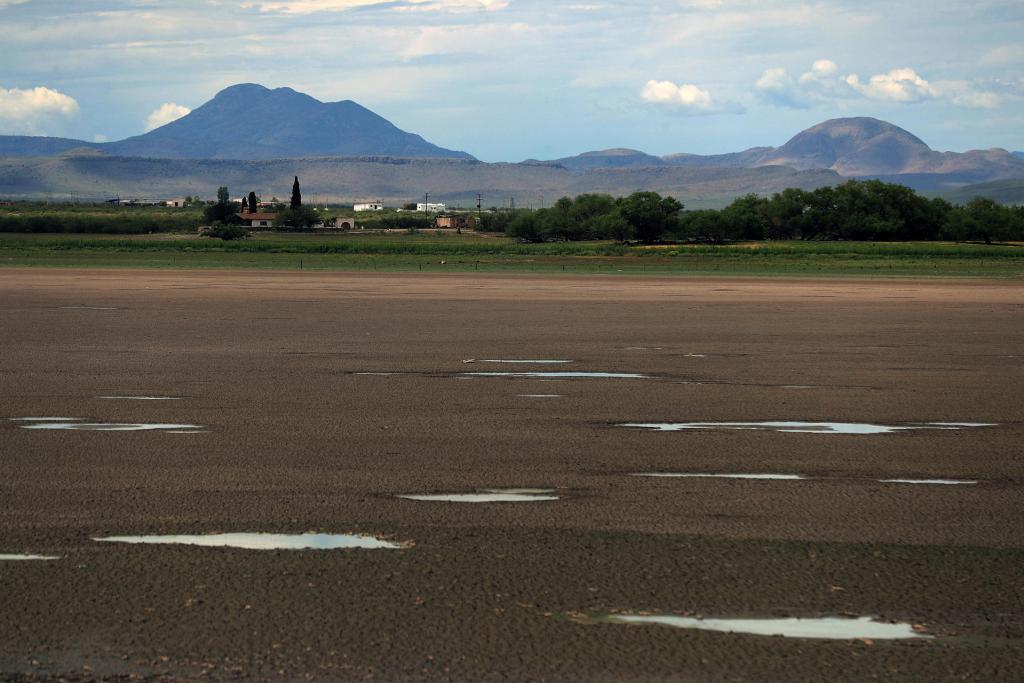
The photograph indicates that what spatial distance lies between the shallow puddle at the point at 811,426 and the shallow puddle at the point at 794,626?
22.2 feet

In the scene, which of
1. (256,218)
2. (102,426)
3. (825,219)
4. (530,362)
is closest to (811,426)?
(530,362)

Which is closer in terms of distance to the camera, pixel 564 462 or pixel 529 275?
pixel 564 462

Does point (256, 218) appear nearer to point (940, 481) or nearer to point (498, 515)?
point (940, 481)

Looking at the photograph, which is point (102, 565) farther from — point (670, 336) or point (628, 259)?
point (628, 259)

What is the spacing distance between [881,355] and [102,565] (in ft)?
57.6

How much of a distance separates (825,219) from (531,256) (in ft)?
119

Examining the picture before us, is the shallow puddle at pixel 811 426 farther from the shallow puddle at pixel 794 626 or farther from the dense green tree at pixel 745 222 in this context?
the dense green tree at pixel 745 222

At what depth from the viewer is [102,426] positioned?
13914mm

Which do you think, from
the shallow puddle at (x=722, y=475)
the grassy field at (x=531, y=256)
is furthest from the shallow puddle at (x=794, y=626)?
the grassy field at (x=531, y=256)

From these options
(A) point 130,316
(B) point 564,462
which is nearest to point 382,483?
(B) point 564,462

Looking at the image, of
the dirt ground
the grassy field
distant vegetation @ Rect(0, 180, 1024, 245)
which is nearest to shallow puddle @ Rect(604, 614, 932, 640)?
the dirt ground

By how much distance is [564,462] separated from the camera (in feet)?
39.5

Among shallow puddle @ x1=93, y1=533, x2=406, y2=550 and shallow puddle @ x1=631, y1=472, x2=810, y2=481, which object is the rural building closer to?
shallow puddle @ x1=631, y1=472, x2=810, y2=481

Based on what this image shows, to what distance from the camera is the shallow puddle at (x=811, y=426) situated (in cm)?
1421
